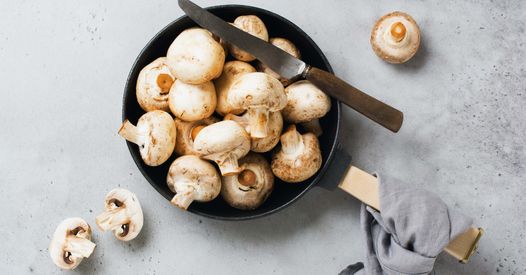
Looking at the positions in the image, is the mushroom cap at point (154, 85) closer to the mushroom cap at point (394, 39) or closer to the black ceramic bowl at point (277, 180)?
the black ceramic bowl at point (277, 180)

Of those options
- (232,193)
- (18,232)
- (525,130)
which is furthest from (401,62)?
(18,232)

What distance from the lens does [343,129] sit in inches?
46.0

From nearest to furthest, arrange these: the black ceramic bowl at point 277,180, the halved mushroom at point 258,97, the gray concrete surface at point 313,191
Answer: the halved mushroom at point 258,97
the black ceramic bowl at point 277,180
the gray concrete surface at point 313,191

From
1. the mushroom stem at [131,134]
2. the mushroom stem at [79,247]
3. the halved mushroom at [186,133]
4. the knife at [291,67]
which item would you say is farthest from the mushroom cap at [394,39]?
the mushroom stem at [79,247]

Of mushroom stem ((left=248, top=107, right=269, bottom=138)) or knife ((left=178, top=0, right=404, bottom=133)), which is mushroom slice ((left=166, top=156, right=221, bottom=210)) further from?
knife ((left=178, top=0, right=404, bottom=133))

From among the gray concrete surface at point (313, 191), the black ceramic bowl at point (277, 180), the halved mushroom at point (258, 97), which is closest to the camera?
the halved mushroom at point (258, 97)

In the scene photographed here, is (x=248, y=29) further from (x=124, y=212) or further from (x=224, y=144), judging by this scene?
(x=124, y=212)

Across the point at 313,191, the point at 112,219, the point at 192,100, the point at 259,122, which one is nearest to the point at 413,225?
the point at 313,191

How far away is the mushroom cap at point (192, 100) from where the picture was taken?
3.31 ft

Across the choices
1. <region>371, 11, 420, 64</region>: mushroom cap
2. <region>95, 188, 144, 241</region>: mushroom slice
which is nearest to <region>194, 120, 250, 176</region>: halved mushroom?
<region>95, 188, 144, 241</region>: mushroom slice

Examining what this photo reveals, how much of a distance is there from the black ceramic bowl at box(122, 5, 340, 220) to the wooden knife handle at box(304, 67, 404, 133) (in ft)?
0.08

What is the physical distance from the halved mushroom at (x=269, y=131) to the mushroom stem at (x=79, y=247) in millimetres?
354

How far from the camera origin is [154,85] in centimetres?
105

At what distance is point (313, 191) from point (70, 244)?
461mm
